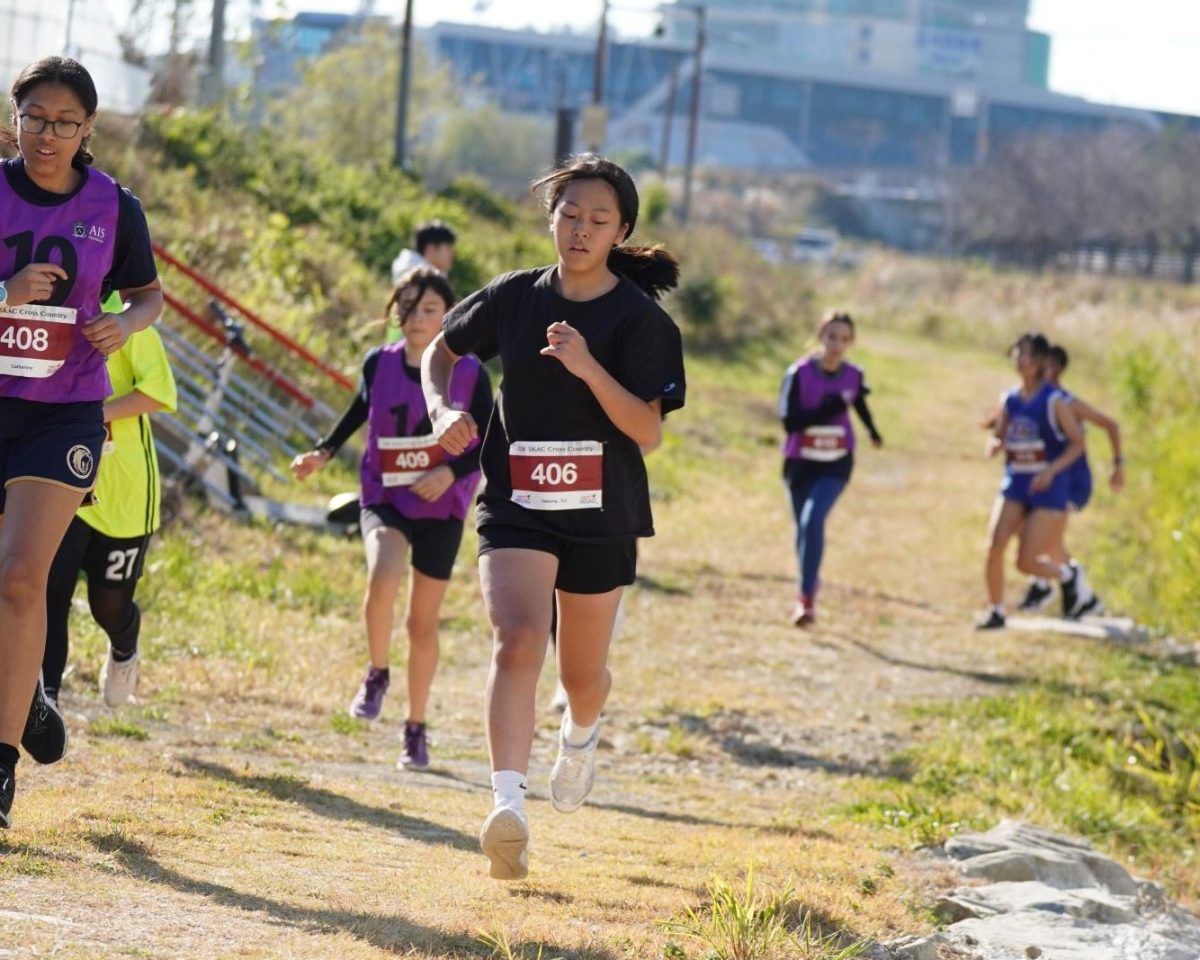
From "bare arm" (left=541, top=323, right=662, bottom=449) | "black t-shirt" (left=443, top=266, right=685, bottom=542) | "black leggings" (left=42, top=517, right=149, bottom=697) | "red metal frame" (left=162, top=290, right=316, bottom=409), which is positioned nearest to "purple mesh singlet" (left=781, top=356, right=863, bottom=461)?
"red metal frame" (left=162, top=290, right=316, bottom=409)

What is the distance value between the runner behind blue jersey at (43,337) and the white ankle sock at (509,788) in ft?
4.09

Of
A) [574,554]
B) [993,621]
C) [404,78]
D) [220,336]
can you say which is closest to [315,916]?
[574,554]

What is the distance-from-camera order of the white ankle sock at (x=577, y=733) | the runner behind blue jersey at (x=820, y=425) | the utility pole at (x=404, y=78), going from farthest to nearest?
the utility pole at (x=404, y=78) < the runner behind blue jersey at (x=820, y=425) < the white ankle sock at (x=577, y=733)

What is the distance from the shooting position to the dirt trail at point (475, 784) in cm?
491

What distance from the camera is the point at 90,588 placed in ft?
22.9

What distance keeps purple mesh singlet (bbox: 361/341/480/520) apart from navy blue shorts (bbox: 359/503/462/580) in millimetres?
26

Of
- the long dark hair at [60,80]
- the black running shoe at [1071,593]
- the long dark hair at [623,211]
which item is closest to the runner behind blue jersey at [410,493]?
the long dark hair at [623,211]

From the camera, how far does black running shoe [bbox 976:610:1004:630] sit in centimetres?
1313

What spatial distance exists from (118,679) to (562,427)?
253 centimetres

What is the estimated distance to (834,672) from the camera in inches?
457

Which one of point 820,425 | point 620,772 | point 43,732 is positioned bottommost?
point 620,772

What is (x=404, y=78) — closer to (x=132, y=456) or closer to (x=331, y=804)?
(x=132, y=456)

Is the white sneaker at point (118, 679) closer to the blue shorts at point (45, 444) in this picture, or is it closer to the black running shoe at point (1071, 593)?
the blue shorts at point (45, 444)

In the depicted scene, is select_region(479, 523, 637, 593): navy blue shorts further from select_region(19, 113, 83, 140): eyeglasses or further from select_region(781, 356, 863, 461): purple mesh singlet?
select_region(781, 356, 863, 461): purple mesh singlet
